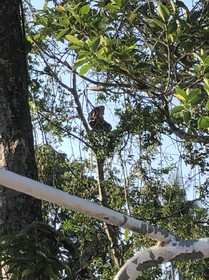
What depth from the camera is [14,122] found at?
6.41ft

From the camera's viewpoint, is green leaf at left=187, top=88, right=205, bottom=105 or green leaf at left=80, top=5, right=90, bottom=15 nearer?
green leaf at left=187, top=88, right=205, bottom=105

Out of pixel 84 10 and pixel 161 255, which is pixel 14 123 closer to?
pixel 84 10

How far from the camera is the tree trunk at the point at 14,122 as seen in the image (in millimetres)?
1839

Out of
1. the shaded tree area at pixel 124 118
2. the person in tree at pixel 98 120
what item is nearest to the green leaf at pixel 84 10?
the shaded tree area at pixel 124 118

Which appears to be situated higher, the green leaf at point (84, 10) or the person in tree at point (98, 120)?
the person in tree at point (98, 120)

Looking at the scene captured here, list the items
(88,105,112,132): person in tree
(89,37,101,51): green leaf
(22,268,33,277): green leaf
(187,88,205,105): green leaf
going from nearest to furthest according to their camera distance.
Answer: (22,268,33,277): green leaf < (187,88,205,105): green leaf < (89,37,101,51): green leaf < (88,105,112,132): person in tree

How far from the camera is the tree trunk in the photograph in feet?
6.03

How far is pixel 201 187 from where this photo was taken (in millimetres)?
3219

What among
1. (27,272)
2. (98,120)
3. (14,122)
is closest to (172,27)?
(14,122)

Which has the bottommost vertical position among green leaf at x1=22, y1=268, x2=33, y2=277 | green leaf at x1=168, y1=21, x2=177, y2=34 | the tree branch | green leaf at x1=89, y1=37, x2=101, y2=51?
the tree branch

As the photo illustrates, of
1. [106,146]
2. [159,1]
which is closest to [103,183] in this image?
[106,146]

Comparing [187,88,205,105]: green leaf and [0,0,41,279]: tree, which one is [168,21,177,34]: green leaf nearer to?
[187,88,205,105]: green leaf

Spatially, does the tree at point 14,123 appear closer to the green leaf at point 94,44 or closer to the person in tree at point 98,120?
the green leaf at point 94,44

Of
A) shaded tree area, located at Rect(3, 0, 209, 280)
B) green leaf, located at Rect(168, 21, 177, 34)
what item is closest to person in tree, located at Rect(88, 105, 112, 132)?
shaded tree area, located at Rect(3, 0, 209, 280)
